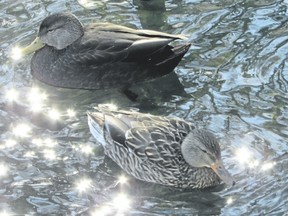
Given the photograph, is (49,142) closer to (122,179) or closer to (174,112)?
(122,179)

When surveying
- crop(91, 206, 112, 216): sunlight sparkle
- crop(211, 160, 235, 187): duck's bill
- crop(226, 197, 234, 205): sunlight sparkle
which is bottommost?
crop(91, 206, 112, 216): sunlight sparkle

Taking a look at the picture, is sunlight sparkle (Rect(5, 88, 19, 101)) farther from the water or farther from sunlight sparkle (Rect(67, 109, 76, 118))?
sunlight sparkle (Rect(67, 109, 76, 118))

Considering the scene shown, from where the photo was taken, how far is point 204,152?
670 centimetres

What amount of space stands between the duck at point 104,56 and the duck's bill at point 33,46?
0.67ft

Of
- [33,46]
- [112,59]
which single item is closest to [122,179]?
[112,59]

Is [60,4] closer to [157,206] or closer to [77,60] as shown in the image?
[77,60]

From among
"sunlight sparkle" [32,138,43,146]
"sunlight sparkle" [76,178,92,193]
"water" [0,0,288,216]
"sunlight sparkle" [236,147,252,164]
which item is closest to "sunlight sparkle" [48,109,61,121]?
"water" [0,0,288,216]

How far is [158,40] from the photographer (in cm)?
821

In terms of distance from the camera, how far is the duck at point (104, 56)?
27.1 feet

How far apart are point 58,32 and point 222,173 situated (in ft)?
9.76

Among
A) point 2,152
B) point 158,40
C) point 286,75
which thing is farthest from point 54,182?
point 286,75

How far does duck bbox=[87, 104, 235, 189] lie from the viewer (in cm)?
674

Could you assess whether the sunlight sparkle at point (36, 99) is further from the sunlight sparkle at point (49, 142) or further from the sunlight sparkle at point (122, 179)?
the sunlight sparkle at point (122, 179)

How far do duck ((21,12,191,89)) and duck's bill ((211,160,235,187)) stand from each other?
1.97 metres
